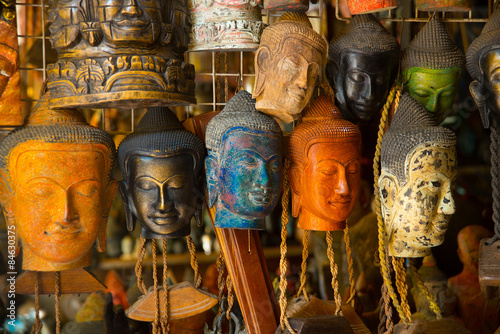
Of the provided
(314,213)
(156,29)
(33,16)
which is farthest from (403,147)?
(33,16)

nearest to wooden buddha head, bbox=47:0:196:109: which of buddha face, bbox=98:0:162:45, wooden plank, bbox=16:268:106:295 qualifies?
buddha face, bbox=98:0:162:45

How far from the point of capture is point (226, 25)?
1.69 metres

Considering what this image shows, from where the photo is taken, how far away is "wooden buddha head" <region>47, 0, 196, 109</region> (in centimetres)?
154

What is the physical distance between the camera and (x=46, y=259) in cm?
168

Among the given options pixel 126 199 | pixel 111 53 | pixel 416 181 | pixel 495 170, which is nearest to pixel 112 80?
pixel 111 53

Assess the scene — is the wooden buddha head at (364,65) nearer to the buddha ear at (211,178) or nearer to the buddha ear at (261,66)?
the buddha ear at (261,66)

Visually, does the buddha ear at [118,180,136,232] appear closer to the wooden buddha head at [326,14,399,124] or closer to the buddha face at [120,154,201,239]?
the buddha face at [120,154,201,239]

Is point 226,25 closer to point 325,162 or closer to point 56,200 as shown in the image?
point 325,162

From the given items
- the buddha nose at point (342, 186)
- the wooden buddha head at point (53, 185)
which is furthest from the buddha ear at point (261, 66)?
the wooden buddha head at point (53, 185)

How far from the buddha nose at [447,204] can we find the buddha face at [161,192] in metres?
0.73

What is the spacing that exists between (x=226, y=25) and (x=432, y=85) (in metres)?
0.66

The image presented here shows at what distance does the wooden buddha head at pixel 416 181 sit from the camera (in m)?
1.66

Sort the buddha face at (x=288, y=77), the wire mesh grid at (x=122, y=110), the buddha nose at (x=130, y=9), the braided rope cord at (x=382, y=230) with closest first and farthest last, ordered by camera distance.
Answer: the buddha nose at (x=130, y=9) < the buddha face at (x=288, y=77) < the braided rope cord at (x=382, y=230) < the wire mesh grid at (x=122, y=110)

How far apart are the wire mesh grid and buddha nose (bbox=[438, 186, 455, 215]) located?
68cm
